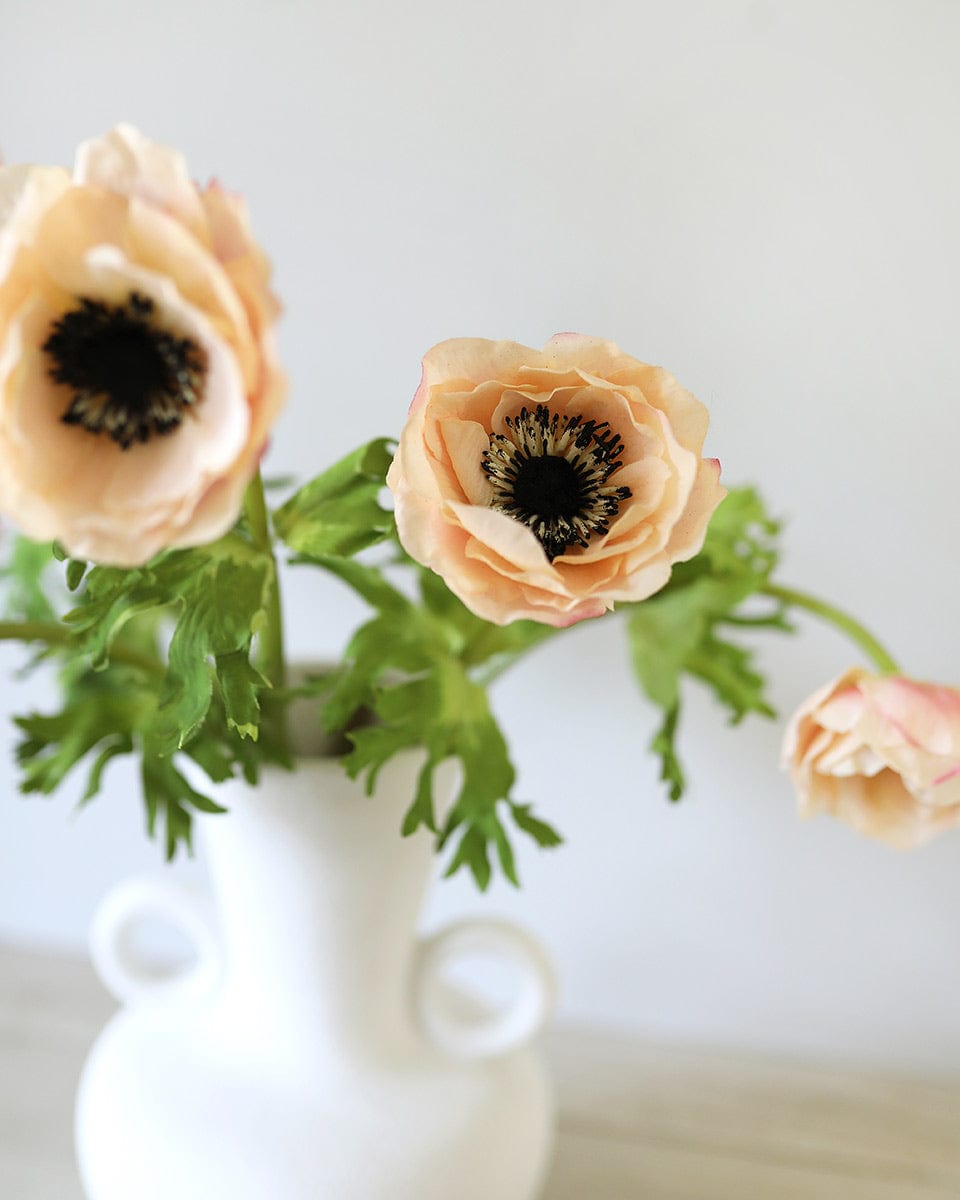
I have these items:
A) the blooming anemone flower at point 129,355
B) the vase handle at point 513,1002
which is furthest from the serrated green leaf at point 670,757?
the blooming anemone flower at point 129,355

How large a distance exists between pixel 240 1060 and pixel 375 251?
0.48 metres

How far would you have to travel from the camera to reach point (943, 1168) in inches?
29.7

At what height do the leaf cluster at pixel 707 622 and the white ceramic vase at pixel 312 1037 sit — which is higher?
the leaf cluster at pixel 707 622

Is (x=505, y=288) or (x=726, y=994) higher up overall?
(x=505, y=288)

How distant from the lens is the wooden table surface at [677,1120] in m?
0.73

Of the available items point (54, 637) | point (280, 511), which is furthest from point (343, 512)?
point (54, 637)

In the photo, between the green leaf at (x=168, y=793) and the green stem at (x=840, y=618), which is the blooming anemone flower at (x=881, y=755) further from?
the green leaf at (x=168, y=793)

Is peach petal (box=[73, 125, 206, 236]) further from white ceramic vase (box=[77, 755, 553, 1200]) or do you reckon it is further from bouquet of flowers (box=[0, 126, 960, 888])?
white ceramic vase (box=[77, 755, 553, 1200])

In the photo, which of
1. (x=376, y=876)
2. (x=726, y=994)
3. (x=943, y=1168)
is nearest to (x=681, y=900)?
(x=726, y=994)

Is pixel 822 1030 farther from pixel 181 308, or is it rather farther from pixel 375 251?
pixel 181 308

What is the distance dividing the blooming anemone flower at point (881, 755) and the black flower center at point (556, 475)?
0.55ft

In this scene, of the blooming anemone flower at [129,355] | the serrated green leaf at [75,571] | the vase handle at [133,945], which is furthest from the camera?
the vase handle at [133,945]

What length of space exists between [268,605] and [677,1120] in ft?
1.65

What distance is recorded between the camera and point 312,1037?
1.95 ft
